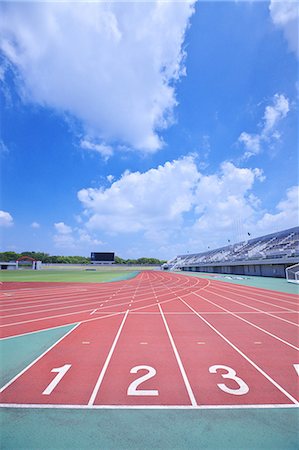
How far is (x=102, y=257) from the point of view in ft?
314

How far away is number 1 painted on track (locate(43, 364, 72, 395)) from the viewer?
4.25 metres

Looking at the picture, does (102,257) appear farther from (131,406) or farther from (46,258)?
(131,406)

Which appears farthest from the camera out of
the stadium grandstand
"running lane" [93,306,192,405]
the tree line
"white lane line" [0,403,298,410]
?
the tree line

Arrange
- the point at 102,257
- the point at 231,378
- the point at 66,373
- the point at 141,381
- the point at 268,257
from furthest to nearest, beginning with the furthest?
the point at 102,257
the point at 268,257
the point at 66,373
the point at 231,378
the point at 141,381

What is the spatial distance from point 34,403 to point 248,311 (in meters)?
10.0

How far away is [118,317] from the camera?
9.82 m

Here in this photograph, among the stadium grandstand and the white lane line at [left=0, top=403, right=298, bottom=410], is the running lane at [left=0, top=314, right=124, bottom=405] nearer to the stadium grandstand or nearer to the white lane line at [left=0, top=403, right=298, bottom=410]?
the white lane line at [left=0, top=403, right=298, bottom=410]

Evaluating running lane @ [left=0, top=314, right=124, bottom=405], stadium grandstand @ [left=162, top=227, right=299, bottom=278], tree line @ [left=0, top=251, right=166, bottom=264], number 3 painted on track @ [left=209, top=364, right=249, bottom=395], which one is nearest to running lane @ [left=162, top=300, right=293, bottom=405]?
number 3 painted on track @ [left=209, top=364, right=249, bottom=395]

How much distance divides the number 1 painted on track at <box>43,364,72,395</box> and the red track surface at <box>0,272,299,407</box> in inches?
0.7

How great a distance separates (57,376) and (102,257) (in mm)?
93288

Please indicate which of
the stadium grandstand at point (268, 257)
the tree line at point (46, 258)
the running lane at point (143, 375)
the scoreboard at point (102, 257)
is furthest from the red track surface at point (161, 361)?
the tree line at point (46, 258)

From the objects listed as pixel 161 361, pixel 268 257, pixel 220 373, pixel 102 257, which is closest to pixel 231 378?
pixel 220 373

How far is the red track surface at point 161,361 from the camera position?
4.07m

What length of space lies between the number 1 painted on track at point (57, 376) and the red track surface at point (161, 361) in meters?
0.02
